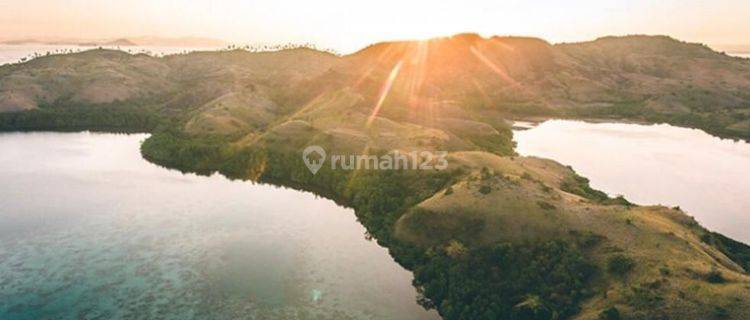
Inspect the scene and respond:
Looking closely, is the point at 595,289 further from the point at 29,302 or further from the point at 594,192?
the point at 29,302

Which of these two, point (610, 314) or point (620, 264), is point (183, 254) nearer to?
point (610, 314)

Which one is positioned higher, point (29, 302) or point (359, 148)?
point (359, 148)

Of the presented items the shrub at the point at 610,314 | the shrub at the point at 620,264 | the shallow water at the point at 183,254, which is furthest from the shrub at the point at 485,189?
the shrub at the point at 610,314

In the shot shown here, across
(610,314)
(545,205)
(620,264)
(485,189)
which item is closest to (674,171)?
Result: (545,205)

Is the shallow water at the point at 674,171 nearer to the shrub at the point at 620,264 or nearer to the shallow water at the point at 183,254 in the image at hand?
the shrub at the point at 620,264

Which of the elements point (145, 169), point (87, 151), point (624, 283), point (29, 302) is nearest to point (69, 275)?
point (29, 302)

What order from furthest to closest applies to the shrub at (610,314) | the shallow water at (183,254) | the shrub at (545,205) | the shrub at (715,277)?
the shrub at (545,205) → the shallow water at (183,254) → the shrub at (715,277) → the shrub at (610,314)

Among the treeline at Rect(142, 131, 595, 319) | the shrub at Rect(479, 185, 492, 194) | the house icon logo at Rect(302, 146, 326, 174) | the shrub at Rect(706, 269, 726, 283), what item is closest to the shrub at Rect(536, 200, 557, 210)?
the shrub at Rect(479, 185, 492, 194)
